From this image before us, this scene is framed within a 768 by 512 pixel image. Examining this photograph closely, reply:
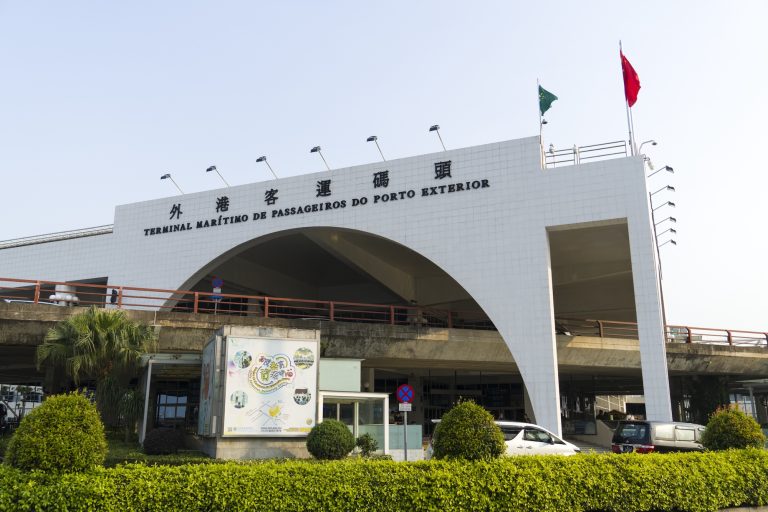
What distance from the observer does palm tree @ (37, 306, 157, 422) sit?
20391 millimetres

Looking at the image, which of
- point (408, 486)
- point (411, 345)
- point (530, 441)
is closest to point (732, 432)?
point (530, 441)

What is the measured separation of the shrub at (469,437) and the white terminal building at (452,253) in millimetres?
10561

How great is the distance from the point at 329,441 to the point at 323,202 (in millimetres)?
12505

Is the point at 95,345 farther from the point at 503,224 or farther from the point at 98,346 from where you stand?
the point at 503,224

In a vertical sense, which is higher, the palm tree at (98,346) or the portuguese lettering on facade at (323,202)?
the portuguese lettering on facade at (323,202)

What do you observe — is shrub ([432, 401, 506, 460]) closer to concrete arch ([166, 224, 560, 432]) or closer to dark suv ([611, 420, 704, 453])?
dark suv ([611, 420, 704, 453])

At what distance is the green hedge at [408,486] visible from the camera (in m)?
9.84

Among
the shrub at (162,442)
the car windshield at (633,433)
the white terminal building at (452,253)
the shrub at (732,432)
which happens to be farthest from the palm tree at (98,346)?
the shrub at (732,432)

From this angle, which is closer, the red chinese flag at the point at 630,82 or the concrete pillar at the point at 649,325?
the concrete pillar at the point at 649,325

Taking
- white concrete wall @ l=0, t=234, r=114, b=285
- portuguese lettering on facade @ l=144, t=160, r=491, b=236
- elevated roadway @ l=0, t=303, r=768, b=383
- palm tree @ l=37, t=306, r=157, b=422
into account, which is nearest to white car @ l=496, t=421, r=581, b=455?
elevated roadway @ l=0, t=303, r=768, b=383

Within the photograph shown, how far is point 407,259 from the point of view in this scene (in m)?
35.2

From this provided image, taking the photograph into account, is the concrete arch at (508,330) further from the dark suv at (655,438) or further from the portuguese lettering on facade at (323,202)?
the dark suv at (655,438)

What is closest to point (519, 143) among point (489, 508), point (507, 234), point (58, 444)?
point (507, 234)

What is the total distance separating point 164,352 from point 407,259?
15.1 meters
